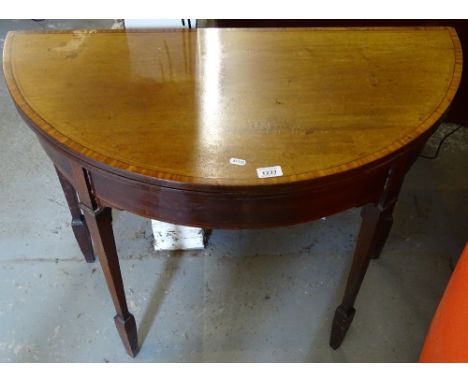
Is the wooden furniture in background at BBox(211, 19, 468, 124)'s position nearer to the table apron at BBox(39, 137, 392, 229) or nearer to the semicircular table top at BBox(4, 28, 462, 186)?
the semicircular table top at BBox(4, 28, 462, 186)

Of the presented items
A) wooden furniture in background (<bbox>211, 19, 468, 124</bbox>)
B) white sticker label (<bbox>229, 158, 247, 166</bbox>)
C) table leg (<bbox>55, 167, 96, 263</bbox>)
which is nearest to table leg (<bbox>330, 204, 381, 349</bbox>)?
white sticker label (<bbox>229, 158, 247, 166</bbox>)

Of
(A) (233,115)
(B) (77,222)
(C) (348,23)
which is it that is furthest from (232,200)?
(C) (348,23)

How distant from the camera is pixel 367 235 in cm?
90

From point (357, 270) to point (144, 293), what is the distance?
24.1 inches

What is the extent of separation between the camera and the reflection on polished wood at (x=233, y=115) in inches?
27.6

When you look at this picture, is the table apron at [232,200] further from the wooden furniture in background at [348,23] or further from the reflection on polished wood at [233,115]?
the wooden furniture in background at [348,23]

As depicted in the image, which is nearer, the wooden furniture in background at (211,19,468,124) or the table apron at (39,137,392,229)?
the table apron at (39,137,392,229)

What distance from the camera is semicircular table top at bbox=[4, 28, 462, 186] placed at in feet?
2.33

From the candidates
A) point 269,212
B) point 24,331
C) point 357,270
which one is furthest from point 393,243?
point 24,331

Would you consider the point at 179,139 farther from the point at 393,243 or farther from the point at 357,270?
the point at 393,243

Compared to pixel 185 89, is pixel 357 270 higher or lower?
lower

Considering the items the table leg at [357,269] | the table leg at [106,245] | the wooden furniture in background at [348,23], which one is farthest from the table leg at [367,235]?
A: the wooden furniture in background at [348,23]

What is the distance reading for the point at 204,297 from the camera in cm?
130

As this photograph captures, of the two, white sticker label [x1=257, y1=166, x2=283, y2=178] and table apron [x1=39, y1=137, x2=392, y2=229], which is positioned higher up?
white sticker label [x1=257, y1=166, x2=283, y2=178]
